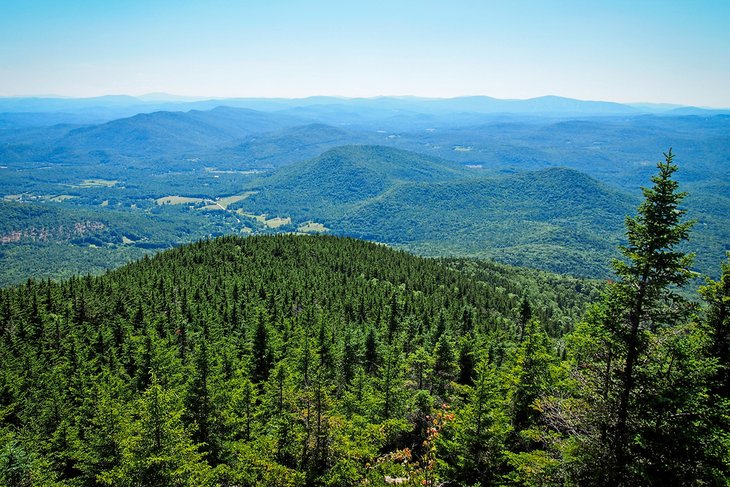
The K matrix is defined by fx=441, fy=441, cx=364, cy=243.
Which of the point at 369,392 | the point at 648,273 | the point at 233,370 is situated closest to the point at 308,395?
the point at 369,392

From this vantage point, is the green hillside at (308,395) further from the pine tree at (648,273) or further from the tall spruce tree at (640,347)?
the pine tree at (648,273)

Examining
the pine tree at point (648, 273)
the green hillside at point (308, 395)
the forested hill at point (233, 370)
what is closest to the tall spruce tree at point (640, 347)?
the pine tree at point (648, 273)

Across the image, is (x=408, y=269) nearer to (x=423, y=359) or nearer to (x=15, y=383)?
(x=423, y=359)

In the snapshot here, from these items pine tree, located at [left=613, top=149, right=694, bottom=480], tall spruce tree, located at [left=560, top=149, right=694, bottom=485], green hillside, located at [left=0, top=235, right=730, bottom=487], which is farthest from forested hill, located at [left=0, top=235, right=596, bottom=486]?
pine tree, located at [left=613, top=149, right=694, bottom=480]

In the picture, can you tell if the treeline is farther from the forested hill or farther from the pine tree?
the forested hill

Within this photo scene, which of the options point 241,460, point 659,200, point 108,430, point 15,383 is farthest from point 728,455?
point 15,383
